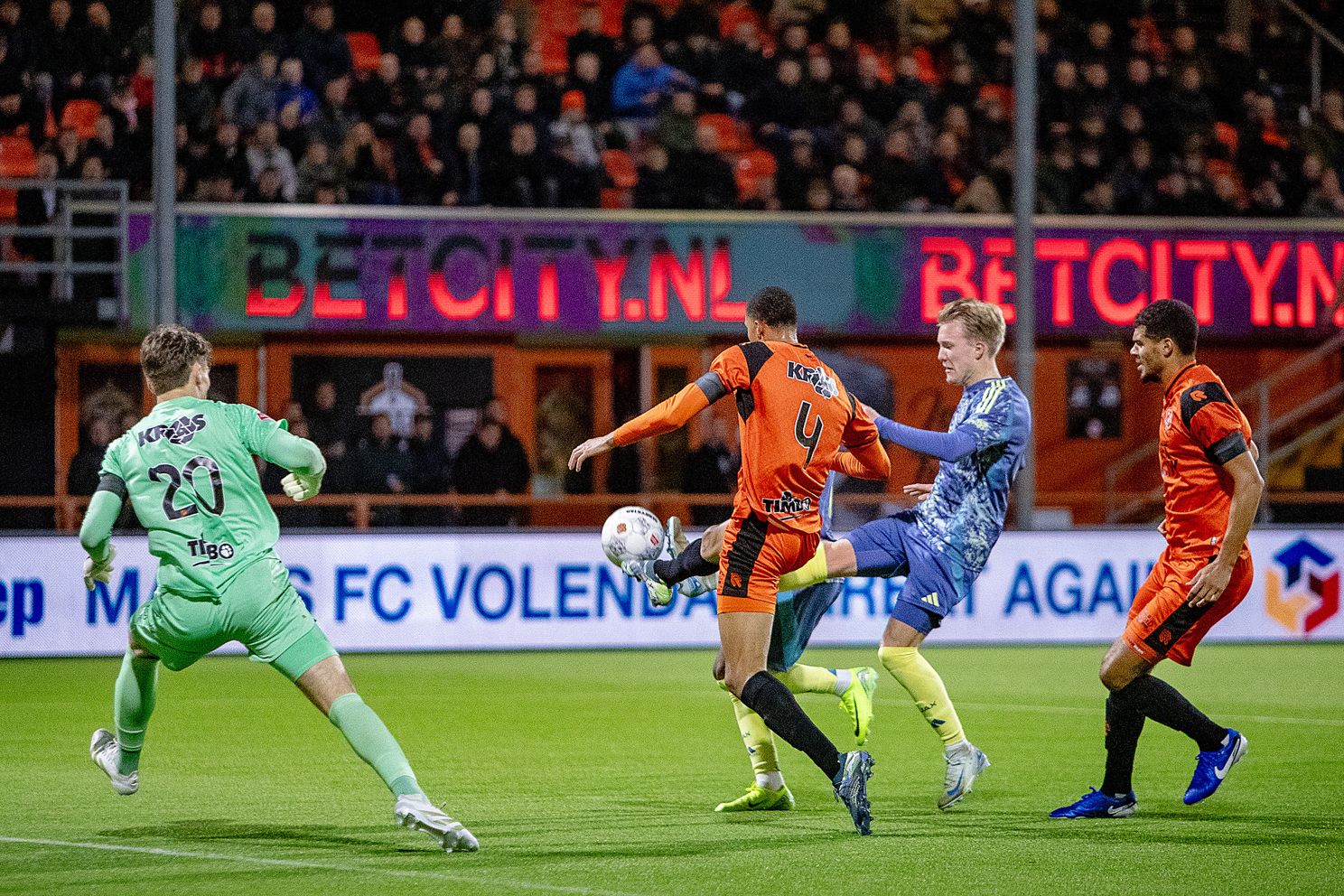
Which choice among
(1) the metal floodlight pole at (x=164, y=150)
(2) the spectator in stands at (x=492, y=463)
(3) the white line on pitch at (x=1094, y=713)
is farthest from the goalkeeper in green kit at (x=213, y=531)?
(2) the spectator in stands at (x=492, y=463)

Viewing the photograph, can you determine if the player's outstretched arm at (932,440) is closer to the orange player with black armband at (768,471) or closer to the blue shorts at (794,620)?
the orange player with black armband at (768,471)

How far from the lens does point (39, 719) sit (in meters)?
10.5

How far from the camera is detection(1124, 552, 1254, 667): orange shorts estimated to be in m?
7.04

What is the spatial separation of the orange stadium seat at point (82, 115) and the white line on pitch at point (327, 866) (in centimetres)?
1228

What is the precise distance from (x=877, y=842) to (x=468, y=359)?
14.2 metres

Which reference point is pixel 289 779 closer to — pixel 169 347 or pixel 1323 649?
pixel 169 347

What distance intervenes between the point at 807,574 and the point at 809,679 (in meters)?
0.48

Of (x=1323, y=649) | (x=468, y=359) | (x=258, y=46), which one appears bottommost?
(x=1323, y=649)

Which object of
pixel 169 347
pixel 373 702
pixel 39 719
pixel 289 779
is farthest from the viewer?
pixel 373 702

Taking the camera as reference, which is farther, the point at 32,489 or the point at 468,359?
the point at 468,359

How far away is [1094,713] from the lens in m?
11.1

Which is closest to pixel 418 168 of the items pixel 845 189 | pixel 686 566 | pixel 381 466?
pixel 381 466

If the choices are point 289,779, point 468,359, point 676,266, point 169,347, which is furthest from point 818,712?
point 468,359

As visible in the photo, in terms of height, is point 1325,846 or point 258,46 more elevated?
point 258,46
